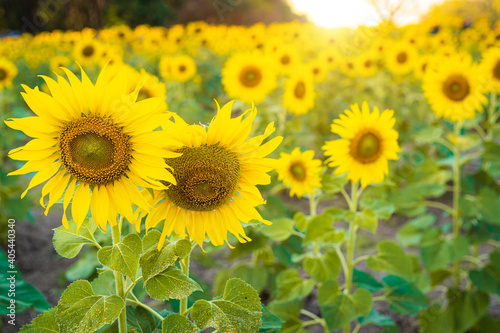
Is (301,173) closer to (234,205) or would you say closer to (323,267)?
(323,267)

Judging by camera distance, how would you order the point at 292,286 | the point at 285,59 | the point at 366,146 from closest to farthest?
the point at 366,146, the point at 292,286, the point at 285,59

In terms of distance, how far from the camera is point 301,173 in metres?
1.84

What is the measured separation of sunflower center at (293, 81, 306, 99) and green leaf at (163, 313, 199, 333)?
2511 mm

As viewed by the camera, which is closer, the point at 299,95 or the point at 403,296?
the point at 403,296

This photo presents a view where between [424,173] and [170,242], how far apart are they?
7.27 ft

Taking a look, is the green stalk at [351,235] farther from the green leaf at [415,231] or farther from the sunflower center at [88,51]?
the sunflower center at [88,51]

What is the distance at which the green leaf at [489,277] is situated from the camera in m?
2.41

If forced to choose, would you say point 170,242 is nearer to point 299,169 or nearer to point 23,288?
point 23,288

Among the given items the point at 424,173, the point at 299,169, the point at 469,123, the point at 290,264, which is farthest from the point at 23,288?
the point at 469,123

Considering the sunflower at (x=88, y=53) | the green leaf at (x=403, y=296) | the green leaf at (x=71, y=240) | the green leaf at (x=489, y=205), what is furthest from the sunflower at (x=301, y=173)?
the sunflower at (x=88, y=53)

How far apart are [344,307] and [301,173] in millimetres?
578

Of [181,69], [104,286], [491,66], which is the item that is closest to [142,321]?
[104,286]

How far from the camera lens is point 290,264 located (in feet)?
8.83

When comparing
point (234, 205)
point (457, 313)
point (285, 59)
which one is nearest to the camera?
point (234, 205)
